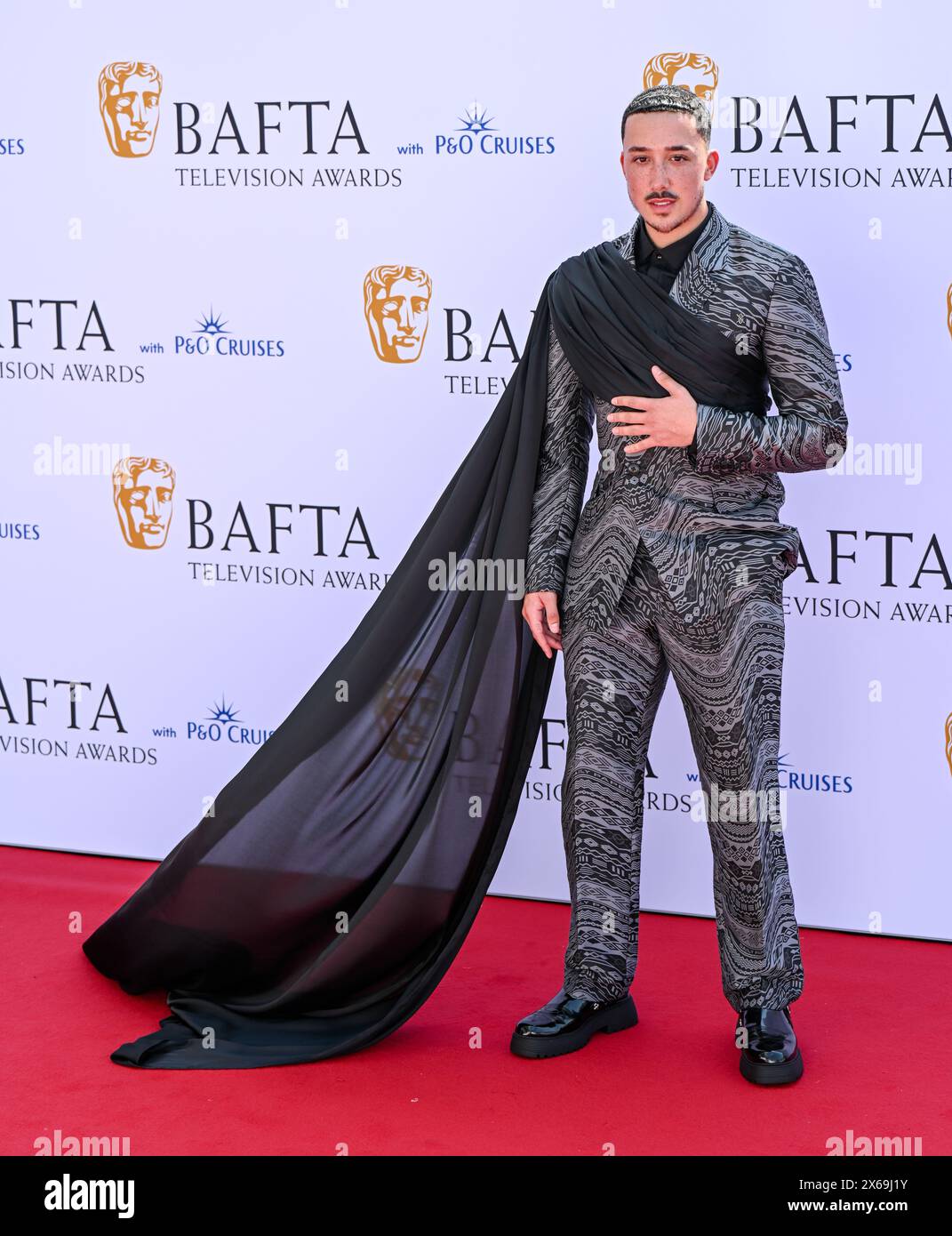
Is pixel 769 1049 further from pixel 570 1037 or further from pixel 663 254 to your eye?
pixel 663 254

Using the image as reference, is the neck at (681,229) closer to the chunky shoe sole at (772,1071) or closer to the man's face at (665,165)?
the man's face at (665,165)

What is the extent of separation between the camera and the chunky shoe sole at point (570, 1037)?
2969 mm

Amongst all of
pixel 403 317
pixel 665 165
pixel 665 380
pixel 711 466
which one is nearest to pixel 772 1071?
pixel 711 466

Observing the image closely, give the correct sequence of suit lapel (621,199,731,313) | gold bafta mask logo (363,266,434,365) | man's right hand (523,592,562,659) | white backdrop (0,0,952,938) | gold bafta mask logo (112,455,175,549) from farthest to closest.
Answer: gold bafta mask logo (112,455,175,549), gold bafta mask logo (363,266,434,365), white backdrop (0,0,952,938), man's right hand (523,592,562,659), suit lapel (621,199,731,313)

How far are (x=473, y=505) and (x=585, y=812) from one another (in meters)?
0.64

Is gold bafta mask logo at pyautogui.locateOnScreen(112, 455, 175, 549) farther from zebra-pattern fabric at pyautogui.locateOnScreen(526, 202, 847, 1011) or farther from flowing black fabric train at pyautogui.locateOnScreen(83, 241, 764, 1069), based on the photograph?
zebra-pattern fabric at pyautogui.locateOnScreen(526, 202, 847, 1011)

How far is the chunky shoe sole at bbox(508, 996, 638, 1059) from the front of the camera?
2969mm

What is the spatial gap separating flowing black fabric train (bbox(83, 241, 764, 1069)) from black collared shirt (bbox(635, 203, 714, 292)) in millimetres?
67

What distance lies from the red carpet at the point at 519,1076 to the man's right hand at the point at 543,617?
808mm

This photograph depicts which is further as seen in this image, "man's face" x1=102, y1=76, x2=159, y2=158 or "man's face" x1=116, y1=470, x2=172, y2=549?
"man's face" x1=116, y1=470, x2=172, y2=549

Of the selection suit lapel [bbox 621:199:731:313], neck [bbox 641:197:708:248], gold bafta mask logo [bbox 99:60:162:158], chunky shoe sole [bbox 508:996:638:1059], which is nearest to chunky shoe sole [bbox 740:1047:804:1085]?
chunky shoe sole [bbox 508:996:638:1059]

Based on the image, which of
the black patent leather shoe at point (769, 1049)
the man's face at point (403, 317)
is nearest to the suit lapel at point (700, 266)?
the man's face at point (403, 317)

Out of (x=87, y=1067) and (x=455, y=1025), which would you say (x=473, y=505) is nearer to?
(x=455, y=1025)

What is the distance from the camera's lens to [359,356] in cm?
387
